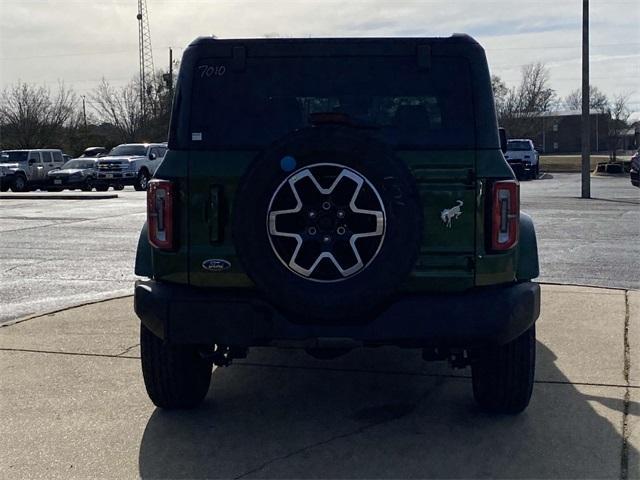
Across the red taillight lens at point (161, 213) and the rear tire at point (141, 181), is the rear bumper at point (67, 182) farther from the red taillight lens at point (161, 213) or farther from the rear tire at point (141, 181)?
the red taillight lens at point (161, 213)

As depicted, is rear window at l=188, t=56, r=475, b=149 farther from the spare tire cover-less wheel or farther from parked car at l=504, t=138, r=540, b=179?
parked car at l=504, t=138, r=540, b=179

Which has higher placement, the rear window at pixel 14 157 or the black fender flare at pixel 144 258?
the rear window at pixel 14 157

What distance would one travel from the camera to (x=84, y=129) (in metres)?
56.1

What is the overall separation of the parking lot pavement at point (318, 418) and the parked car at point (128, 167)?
2532cm

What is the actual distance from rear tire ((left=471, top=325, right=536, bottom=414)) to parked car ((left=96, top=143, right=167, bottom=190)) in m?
27.0

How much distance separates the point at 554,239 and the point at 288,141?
385 inches

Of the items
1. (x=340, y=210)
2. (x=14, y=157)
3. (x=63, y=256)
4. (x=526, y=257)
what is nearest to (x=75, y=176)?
(x=14, y=157)

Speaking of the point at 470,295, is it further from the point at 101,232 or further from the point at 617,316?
the point at 101,232

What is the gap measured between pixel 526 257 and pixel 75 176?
2916 cm

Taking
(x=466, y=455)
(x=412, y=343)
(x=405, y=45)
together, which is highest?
(x=405, y=45)

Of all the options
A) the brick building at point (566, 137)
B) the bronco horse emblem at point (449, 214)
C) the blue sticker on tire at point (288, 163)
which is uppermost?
the brick building at point (566, 137)

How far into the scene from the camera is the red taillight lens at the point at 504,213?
13.2ft

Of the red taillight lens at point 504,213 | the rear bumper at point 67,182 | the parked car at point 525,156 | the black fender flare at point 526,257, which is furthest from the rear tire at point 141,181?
the red taillight lens at point 504,213

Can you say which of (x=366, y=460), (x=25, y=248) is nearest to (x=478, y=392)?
(x=366, y=460)
